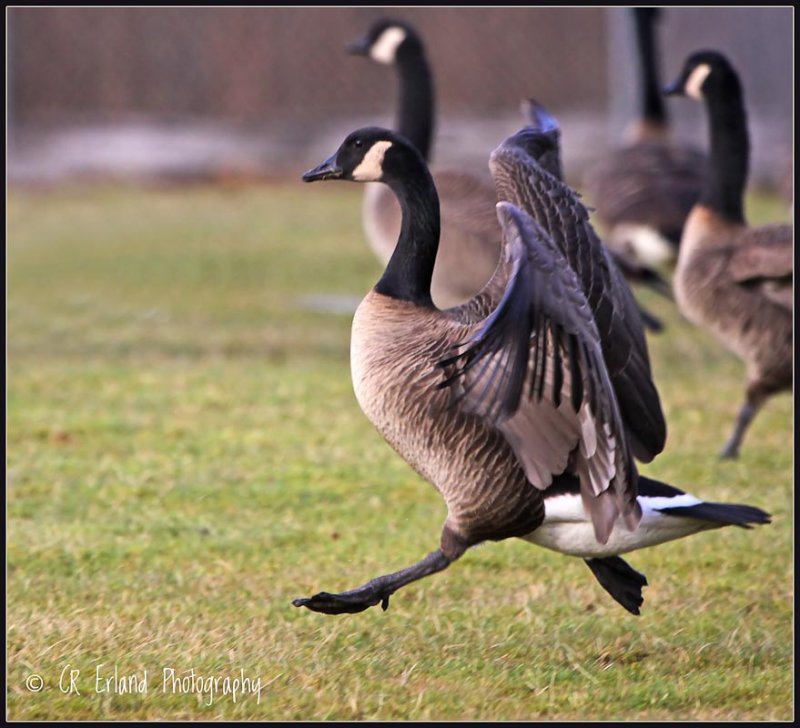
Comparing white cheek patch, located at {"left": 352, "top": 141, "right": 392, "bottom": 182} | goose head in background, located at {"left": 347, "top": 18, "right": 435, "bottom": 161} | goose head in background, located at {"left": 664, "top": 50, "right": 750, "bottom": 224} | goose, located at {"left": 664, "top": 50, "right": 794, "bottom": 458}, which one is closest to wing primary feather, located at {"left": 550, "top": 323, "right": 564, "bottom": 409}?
white cheek patch, located at {"left": 352, "top": 141, "right": 392, "bottom": 182}

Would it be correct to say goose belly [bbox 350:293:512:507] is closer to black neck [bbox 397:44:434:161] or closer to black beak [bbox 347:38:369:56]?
black neck [bbox 397:44:434:161]

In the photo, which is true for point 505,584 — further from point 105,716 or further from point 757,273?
point 757,273

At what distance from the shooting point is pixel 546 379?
3.27 m

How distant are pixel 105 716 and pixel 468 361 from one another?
1.25 metres

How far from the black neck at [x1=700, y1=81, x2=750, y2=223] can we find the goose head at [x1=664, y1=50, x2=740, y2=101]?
17mm

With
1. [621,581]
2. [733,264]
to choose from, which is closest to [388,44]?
[733,264]

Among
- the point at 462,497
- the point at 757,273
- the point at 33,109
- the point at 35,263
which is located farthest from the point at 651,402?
the point at 33,109

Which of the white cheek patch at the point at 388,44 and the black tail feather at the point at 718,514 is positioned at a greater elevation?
the white cheek patch at the point at 388,44

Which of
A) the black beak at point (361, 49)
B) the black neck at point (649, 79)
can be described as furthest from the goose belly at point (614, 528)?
the black neck at point (649, 79)

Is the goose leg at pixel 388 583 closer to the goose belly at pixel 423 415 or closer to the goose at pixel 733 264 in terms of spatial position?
the goose belly at pixel 423 415

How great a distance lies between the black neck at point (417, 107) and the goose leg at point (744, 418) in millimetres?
2730

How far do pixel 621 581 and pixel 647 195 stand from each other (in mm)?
4840

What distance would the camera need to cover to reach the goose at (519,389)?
320cm

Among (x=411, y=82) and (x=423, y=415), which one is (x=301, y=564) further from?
(x=411, y=82)
